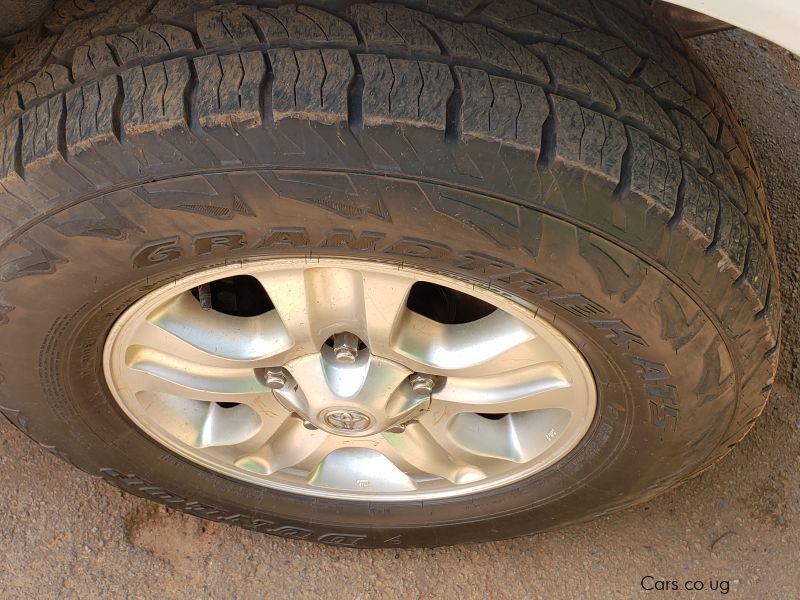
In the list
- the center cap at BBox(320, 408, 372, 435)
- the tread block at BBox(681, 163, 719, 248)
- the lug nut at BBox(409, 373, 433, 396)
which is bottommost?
the center cap at BBox(320, 408, 372, 435)

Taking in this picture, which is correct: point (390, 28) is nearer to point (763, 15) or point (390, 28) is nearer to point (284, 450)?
point (763, 15)

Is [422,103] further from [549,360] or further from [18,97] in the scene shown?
[18,97]

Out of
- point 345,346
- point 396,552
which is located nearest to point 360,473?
point 396,552

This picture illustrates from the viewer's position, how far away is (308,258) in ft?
5.18

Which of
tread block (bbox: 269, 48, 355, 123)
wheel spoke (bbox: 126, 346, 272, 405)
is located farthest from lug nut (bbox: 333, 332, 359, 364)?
tread block (bbox: 269, 48, 355, 123)

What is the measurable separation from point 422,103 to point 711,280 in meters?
0.63

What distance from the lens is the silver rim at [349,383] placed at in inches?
67.3

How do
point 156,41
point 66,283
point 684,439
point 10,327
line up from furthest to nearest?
point 684,439, point 10,327, point 66,283, point 156,41

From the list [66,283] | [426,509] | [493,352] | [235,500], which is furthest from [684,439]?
[66,283]

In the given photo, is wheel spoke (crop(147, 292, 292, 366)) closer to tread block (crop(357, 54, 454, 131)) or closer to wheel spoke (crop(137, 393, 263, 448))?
wheel spoke (crop(137, 393, 263, 448))

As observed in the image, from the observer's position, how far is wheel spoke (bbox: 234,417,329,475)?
2137mm

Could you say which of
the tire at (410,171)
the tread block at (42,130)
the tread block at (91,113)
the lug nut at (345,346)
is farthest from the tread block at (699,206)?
the tread block at (42,130)

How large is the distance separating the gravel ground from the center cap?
568 millimetres

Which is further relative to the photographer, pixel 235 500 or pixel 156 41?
pixel 235 500
